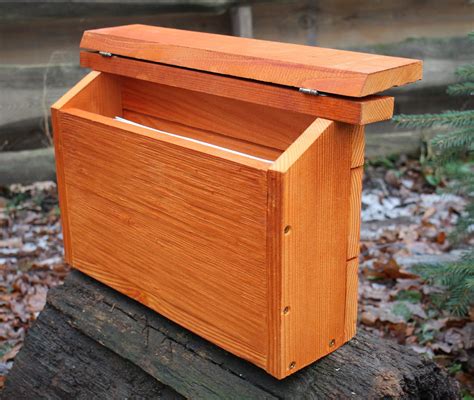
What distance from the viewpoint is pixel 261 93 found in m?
1.80

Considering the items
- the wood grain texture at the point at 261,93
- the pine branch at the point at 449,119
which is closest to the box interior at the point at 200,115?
the wood grain texture at the point at 261,93

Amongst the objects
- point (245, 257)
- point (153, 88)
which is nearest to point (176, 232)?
point (245, 257)

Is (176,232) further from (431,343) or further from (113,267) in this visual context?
(431,343)

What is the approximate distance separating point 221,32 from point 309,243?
319 centimetres

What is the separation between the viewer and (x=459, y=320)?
311 cm

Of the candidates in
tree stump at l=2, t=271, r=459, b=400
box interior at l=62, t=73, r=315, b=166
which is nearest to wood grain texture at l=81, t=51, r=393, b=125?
box interior at l=62, t=73, r=315, b=166

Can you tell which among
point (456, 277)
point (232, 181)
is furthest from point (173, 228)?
point (456, 277)

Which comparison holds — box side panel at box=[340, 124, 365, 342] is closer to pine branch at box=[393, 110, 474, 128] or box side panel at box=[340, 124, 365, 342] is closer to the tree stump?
the tree stump

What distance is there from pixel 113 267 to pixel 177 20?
267 cm

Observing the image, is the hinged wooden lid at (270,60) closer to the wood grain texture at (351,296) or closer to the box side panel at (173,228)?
the box side panel at (173,228)

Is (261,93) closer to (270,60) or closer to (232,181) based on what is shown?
(270,60)

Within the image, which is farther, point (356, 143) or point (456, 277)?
point (456, 277)

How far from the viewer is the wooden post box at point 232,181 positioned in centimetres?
167

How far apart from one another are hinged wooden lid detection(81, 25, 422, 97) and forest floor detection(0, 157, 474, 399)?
4.83 feet
